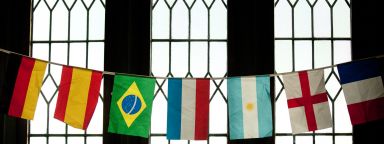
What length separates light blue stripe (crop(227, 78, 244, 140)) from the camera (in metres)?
5.88

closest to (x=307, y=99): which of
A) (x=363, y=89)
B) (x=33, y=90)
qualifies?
(x=363, y=89)

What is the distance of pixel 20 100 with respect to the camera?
584 cm

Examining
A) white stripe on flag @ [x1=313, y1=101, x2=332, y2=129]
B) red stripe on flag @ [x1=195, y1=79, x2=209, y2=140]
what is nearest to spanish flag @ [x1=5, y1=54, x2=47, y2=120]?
red stripe on flag @ [x1=195, y1=79, x2=209, y2=140]

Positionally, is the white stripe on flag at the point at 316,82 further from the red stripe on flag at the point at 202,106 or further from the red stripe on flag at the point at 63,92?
the red stripe on flag at the point at 63,92

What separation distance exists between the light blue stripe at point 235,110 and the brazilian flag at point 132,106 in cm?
72

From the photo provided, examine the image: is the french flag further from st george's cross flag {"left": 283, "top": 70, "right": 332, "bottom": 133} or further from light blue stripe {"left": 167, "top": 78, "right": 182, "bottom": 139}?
st george's cross flag {"left": 283, "top": 70, "right": 332, "bottom": 133}

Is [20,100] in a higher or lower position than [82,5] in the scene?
lower

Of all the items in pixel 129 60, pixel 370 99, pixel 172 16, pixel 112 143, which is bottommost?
pixel 112 143

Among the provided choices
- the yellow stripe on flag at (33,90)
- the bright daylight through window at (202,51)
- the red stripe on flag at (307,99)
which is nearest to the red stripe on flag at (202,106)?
the bright daylight through window at (202,51)

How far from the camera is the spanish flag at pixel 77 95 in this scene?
5.86 meters

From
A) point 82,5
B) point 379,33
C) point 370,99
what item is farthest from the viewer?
point 82,5

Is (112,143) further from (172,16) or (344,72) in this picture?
(344,72)

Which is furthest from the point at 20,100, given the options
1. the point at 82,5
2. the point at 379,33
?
the point at 379,33

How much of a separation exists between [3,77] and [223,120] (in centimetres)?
231
